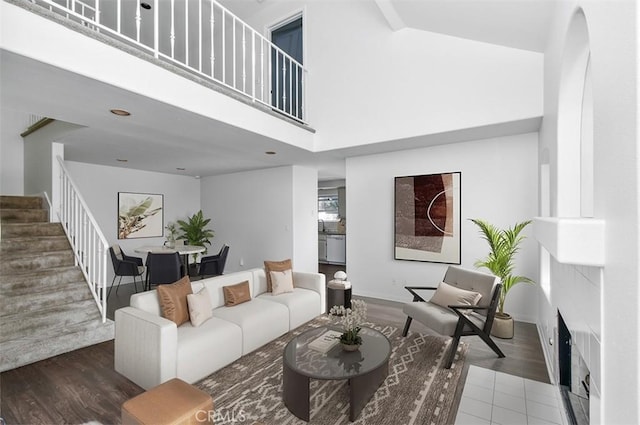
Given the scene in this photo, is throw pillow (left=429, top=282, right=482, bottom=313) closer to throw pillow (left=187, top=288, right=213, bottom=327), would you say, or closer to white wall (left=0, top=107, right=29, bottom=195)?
throw pillow (left=187, top=288, right=213, bottom=327)

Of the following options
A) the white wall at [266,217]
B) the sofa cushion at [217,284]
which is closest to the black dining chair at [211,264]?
the white wall at [266,217]

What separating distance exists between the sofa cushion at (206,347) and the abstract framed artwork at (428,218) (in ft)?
9.71

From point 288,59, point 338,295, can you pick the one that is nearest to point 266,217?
point 338,295

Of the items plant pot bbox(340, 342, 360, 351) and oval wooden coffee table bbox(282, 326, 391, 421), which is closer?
oval wooden coffee table bbox(282, 326, 391, 421)

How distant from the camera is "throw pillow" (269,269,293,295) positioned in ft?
12.9

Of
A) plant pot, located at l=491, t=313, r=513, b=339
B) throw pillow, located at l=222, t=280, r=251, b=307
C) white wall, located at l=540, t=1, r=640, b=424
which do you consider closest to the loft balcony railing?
throw pillow, located at l=222, t=280, r=251, b=307

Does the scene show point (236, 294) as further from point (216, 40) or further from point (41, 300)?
point (216, 40)

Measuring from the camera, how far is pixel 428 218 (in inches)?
182

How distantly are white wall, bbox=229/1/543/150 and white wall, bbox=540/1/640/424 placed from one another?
2428 millimetres

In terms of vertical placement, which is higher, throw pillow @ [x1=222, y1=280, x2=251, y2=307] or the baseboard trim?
throw pillow @ [x1=222, y1=280, x2=251, y2=307]

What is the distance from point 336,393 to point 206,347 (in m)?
1.20

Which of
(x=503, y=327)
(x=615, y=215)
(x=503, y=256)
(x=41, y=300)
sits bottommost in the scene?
(x=503, y=327)

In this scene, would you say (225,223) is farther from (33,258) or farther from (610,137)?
(610,137)

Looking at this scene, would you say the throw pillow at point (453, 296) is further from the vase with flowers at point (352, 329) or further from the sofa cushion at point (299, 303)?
the sofa cushion at point (299, 303)
